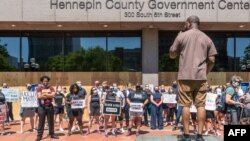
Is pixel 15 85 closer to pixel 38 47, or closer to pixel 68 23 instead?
pixel 38 47

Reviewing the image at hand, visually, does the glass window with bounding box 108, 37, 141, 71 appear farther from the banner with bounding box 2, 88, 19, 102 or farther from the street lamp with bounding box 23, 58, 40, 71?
the banner with bounding box 2, 88, 19, 102

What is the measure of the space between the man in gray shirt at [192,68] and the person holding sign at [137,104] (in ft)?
26.6

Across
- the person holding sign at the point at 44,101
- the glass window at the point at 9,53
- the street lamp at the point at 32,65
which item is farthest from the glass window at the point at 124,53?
the person holding sign at the point at 44,101

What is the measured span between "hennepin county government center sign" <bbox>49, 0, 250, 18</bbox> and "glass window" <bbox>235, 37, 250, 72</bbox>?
3.36 meters

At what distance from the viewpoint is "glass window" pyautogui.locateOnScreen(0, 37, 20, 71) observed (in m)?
23.1

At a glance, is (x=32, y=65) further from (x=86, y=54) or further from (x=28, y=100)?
(x=28, y=100)

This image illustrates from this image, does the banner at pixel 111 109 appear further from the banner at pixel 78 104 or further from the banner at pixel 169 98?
the banner at pixel 169 98

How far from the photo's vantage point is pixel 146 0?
66.3 ft

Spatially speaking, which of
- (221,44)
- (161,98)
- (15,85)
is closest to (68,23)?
(15,85)

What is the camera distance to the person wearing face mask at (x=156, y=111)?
17438 mm

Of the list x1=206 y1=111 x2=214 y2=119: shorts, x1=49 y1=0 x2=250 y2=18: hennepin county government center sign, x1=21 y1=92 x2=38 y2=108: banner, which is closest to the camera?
x1=206 y1=111 x2=214 y2=119: shorts

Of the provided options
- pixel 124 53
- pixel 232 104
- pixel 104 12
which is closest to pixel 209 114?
pixel 232 104

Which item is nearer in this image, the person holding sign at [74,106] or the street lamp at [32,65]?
the person holding sign at [74,106]

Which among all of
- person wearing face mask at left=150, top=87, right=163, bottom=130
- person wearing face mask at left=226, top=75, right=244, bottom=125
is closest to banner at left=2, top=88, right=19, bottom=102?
person wearing face mask at left=150, top=87, right=163, bottom=130
